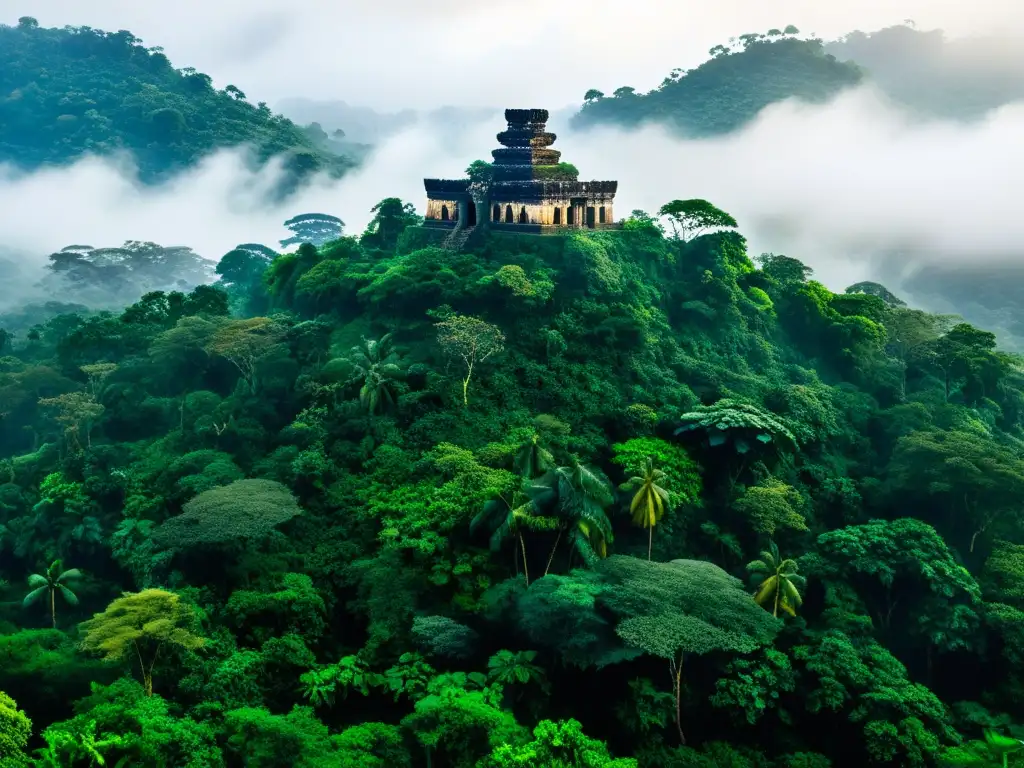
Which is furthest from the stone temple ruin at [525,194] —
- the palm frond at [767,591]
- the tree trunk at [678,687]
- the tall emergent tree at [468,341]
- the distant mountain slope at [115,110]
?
the distant mountain slope at [115,110]

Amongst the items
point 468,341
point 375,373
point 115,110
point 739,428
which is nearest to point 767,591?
point 739,428

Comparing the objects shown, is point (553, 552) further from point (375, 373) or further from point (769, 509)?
point (375, 373)

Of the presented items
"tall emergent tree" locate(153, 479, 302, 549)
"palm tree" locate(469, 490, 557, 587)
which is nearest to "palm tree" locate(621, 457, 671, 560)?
"palm tree" locate(469, 490, 557, 587)

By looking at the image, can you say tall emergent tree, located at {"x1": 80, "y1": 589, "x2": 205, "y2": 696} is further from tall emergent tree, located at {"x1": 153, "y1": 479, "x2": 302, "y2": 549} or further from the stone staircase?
the stone staircase

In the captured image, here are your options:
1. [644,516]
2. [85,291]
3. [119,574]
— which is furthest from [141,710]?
[85,291]

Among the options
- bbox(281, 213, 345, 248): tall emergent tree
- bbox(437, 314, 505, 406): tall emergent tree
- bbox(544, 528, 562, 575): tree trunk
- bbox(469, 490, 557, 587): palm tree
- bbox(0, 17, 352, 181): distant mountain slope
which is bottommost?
bbox(544, 528, 562, 575): tree trunk

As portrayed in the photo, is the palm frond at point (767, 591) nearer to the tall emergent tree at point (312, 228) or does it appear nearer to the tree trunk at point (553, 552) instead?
the tree trunk at point (553, 552)

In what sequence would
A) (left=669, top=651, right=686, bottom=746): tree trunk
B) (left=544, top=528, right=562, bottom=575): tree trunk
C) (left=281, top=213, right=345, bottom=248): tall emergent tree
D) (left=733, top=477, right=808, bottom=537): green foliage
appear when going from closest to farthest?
(left=669, top=651, right=686, bottom=746): tree trunk → (left=544, top=528, right=562, bottom=575): tree trunk → (left=733, top=477, right=808, bottom=537): green foliage → (left=281, top=213, right=345, bottom=248): tall emergent tree
